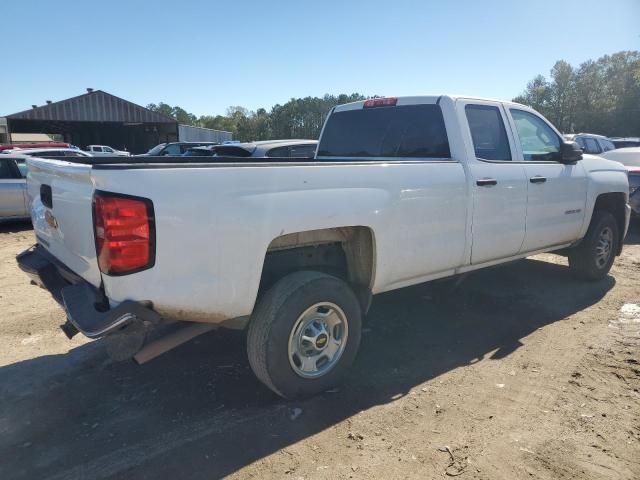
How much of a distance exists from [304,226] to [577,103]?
6414 cm

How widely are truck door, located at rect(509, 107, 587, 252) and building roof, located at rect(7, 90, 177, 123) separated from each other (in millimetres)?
38469

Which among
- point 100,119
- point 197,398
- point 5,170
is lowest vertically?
point 197,398

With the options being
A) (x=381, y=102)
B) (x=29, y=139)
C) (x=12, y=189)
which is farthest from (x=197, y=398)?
(x=29, y=139)

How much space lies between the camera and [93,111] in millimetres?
37344

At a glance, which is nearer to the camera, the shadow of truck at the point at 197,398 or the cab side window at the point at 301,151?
the shadow of truck at the point at 197,398

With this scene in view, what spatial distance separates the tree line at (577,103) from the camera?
47781 millimetres

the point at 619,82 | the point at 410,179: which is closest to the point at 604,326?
the point at 410,179

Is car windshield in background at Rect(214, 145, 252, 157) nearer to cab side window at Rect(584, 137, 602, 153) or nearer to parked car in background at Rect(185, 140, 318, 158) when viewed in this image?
parked car in background at Rect(185, 140, 318, 158)

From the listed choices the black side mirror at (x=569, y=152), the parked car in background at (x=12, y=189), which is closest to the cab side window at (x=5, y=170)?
the parked car in background at (x=12, y=189)

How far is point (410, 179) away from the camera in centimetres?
354

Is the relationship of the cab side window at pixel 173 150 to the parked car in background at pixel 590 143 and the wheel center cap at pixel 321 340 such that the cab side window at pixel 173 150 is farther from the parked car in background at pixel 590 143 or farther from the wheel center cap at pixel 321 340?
the wheel center cap at pixel 321 340

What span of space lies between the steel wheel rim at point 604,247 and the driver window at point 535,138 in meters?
1.48

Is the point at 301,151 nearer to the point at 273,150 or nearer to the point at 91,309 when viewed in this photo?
the point at 273,150

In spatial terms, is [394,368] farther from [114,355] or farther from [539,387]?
[114,355]
